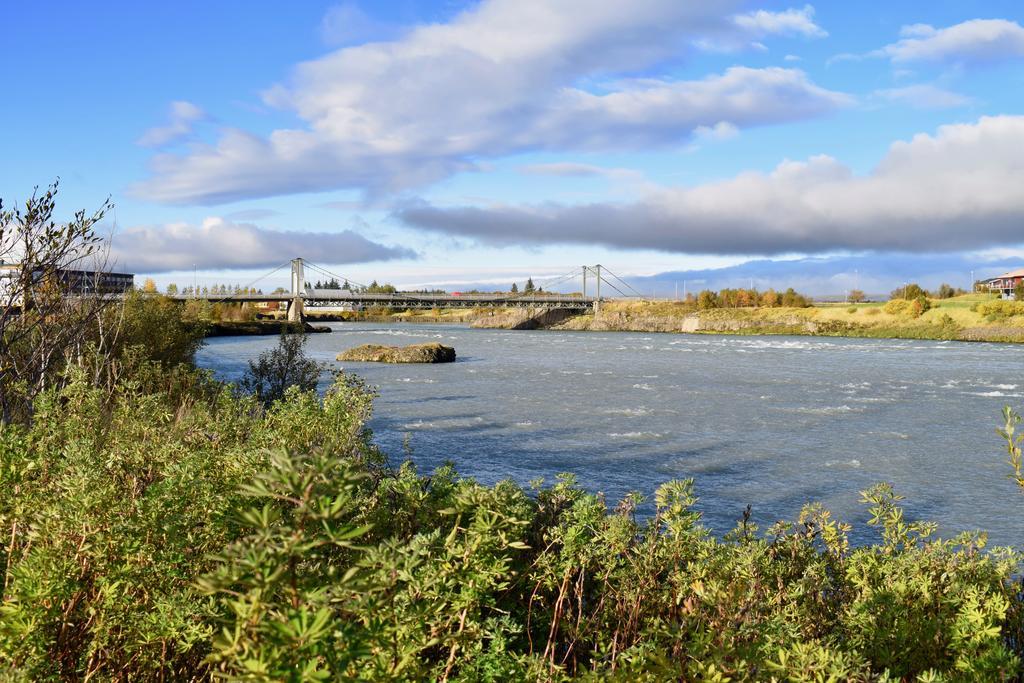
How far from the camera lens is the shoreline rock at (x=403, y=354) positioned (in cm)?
4722

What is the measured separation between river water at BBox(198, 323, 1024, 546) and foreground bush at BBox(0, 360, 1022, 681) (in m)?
6.38

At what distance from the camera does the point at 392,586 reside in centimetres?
303

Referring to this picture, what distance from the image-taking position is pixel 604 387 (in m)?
33.3

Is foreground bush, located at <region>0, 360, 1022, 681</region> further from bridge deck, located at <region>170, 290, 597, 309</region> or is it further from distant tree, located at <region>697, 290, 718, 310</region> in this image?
distant tree, located at <region>697, 290, 718, 310</region>

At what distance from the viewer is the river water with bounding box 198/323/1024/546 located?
14367mm

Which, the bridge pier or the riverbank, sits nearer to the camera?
the riverbank

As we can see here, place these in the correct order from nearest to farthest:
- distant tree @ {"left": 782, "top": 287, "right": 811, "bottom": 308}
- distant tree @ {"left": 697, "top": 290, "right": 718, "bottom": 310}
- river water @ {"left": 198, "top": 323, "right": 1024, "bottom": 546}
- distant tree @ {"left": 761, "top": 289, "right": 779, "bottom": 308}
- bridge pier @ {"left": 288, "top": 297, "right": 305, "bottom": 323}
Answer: river water @ {"left": 198, "top": 323, "right": 1024, "bottom": 546}, distant tree @ {"left": 782, "top": 287, "right": 811, "bottom": 308}, bridge pier @ {"left": 288, "top": 297, "right": 305, "bottom": 323}, distant tree @ {"left": 697, "top": 290, "right": 718, "bottom": 310}, distant tree @ {"left": 761, "top": 289, "right": 779, "bottom": 308}

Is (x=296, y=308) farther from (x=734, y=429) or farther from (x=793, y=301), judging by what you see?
(x=734, y=429)

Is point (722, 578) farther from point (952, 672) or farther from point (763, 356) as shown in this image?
point (763, 356)

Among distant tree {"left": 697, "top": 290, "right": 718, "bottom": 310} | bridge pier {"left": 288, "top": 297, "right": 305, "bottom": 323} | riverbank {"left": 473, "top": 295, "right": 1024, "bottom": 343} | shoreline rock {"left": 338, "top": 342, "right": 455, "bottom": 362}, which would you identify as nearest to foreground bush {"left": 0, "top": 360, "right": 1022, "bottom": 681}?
shoreline rock {"left": 338, "top": 342, "right": 455, "bottom": 362}

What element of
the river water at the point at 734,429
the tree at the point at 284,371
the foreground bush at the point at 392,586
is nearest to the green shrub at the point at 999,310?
the river water at the point at 734,429

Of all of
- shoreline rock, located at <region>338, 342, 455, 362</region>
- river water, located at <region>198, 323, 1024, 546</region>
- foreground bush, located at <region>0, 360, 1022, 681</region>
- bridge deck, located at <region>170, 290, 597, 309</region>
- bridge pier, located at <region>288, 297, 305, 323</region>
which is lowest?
river water, located at <region>198, 323, 1024, 546</region>

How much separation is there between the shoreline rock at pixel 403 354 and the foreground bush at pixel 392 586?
131 feet

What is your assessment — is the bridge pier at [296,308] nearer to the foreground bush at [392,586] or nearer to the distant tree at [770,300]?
the distant tree at [770,300]
